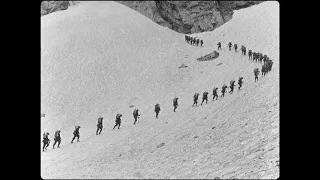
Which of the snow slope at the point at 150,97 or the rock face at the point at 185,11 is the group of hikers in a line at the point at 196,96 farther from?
the rock face at the point at 185,11

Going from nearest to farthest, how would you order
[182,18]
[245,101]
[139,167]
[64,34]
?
[139,167] < [245,101] < [64,34] < [182,18]

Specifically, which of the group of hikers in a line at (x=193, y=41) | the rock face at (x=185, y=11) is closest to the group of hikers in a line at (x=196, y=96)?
the group of hikers in a line at (x=193, y=41)

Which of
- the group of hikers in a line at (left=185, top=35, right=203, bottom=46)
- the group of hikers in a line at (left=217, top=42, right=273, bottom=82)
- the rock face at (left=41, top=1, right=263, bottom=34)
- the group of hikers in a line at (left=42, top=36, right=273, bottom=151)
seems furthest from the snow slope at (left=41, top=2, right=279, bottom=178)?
the rock face at (left=41, top=1, right=263, bottom=34)

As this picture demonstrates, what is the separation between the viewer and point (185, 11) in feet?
179

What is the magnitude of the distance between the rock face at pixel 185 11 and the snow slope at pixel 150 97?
2338mm

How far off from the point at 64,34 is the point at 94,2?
13815mm

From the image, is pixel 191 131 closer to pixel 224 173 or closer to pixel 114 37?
pixel 224 173

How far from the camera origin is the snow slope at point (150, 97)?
12430 millimetres

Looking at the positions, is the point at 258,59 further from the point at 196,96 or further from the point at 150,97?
the point at 196,96

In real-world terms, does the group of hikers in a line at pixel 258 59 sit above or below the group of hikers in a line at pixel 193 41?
below

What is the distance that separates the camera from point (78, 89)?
31188 millimetres

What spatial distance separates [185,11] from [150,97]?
2863 centimetres

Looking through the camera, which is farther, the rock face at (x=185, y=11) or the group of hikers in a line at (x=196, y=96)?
the rock face at (x=185, y=11)

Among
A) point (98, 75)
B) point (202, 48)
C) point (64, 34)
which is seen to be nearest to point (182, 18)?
point (202, 48)
